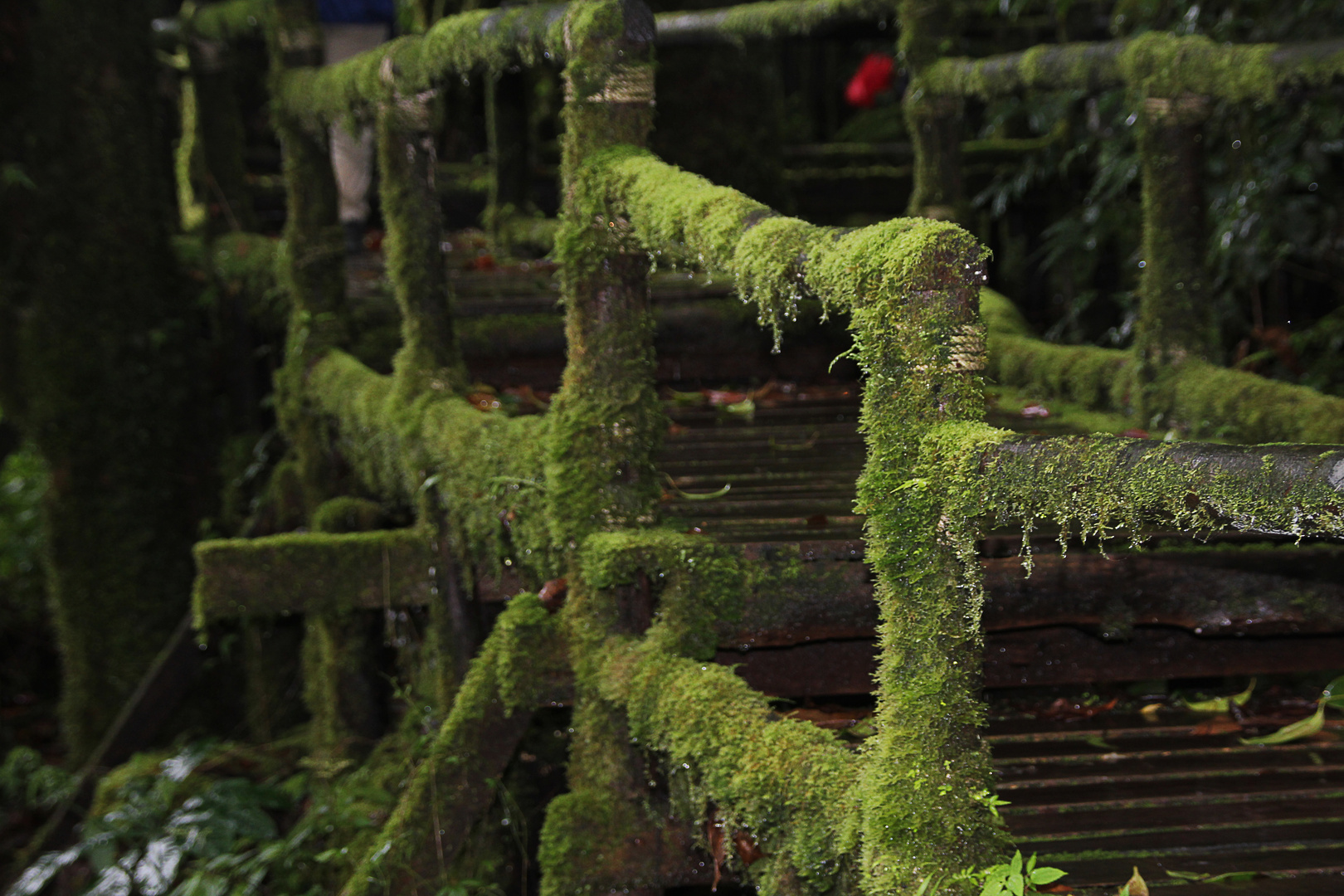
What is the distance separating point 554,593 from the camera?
338 centimetres

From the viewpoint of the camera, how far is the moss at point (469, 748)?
333 cm

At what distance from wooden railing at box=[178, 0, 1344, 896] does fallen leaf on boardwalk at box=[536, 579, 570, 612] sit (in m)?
0.01

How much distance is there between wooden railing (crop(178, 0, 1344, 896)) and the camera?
198 cm

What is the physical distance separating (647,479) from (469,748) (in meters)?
0.81

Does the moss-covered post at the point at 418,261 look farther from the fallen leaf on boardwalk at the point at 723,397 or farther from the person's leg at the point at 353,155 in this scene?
the person's leg at the point at 353,155

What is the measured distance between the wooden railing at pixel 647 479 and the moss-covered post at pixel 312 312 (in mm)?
16

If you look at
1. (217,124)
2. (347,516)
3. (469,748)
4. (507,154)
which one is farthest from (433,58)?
(217,124)

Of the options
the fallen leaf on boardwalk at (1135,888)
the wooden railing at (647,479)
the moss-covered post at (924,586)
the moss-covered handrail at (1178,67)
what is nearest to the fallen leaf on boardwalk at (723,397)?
the wooden railing at (647,479)

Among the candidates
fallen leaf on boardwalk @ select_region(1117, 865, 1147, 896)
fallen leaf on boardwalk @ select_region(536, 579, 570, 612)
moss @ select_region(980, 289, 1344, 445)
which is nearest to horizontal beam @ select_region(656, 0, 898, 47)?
moss @ select_region(980, 289, 1344, 445)

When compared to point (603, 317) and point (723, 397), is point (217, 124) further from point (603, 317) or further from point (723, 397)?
point (603, 317)

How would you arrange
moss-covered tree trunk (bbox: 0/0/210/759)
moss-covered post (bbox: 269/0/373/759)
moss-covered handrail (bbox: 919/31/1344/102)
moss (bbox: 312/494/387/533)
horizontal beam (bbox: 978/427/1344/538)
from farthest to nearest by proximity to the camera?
moss-covered tree trunk (bbox: 0/0/210/759) < moss-covered post (bbox: 269/0/373/759) < moss (bbox: 312/494/387/533) < moss-covered handrail (bbox: 919/31/1344/102) < horizontal beam (bbox: 978/427/1344/538)

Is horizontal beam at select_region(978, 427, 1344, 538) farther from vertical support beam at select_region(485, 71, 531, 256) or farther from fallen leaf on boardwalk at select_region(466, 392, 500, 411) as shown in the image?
vertical support beam at select_region(485, 71, 531, 256)

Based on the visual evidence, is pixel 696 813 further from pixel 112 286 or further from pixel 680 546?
pixel 112 286

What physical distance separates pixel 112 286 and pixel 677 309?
10.8ft
